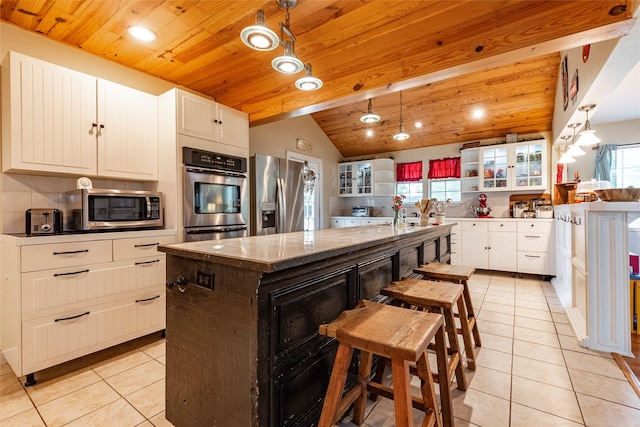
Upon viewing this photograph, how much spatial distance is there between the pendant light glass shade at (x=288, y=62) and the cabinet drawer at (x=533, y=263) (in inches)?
173

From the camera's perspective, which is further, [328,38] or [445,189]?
[445,189]

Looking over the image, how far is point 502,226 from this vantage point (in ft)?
15.0

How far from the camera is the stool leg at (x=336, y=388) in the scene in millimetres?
1116

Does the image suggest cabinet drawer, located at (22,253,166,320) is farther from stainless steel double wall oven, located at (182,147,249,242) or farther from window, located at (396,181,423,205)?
window, located at (396,181,423,205)

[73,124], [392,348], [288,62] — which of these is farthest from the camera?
[73,124]

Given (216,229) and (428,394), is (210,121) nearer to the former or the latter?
(216,229)

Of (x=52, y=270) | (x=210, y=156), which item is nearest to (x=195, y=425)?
(x=52, y=270)

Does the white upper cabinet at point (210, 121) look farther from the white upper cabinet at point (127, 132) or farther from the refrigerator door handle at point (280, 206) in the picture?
the refrigerator door handle at point (280, 206)

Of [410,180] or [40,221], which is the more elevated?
[410,180]

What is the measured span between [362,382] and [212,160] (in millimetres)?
2425

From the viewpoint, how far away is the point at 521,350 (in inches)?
88.5

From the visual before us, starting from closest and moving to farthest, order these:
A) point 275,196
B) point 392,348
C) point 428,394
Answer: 1. point 392,348
2. point 428,394
3. point 275,196

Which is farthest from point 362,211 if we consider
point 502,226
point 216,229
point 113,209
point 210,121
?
point 113,209

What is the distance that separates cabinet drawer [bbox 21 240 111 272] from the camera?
1812 millimetres
